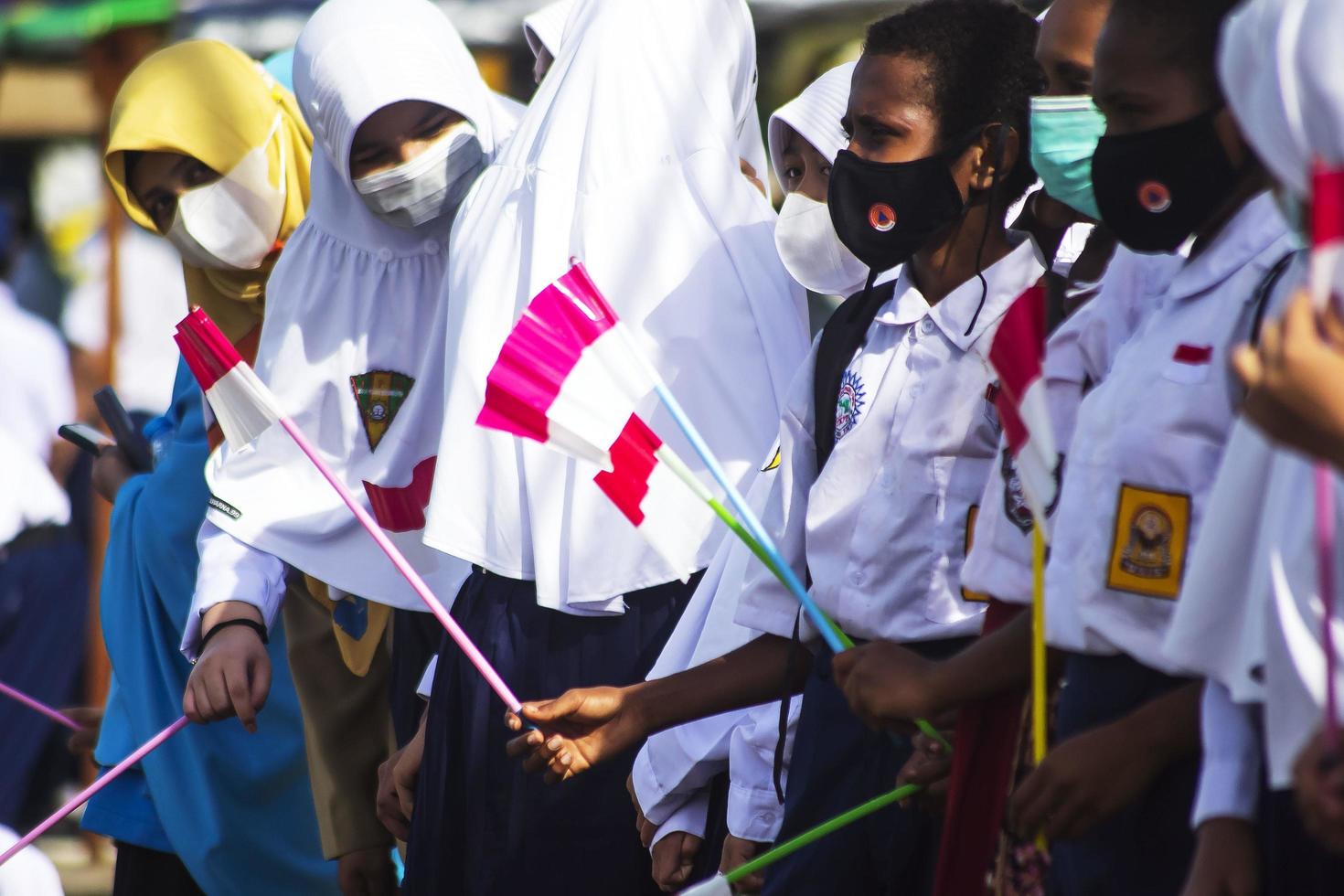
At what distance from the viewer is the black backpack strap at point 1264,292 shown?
2.07 meters

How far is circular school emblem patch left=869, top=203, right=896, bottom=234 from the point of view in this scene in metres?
2.76

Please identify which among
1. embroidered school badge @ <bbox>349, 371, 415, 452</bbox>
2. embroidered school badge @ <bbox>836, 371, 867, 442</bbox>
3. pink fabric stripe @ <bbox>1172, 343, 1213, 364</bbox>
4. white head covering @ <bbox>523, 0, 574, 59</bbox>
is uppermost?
white head covering @ <bbox>523, 0, 574, 59</bbox>

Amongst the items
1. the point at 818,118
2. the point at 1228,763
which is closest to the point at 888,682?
the point at 1228,763

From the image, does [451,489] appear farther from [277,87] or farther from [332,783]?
[277,87]

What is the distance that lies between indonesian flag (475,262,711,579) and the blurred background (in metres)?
2.28

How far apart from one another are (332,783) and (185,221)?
4.35 ft

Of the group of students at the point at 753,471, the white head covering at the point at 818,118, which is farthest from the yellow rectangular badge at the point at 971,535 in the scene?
the white head covering at the point at 818,118

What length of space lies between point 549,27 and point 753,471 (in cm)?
163

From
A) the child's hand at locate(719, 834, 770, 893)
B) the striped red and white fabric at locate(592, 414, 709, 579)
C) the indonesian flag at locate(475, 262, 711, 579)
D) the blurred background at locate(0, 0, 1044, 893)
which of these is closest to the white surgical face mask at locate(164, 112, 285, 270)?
the striped red and white fabric at locate(592, 414, 709, 579)

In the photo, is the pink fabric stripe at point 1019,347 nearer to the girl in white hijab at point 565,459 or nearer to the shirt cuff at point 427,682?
the girl in white hijab at point 565,459

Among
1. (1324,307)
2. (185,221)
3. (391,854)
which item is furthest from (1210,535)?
(185,221)

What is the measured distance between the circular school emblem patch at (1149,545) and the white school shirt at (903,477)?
0.50 metres

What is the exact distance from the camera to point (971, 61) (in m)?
2.85

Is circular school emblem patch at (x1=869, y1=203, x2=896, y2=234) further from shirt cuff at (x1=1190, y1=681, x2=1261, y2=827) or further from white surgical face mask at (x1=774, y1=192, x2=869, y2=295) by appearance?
shirt cuff at (x1=1190, y1=681, x2=1261, y2=827)
